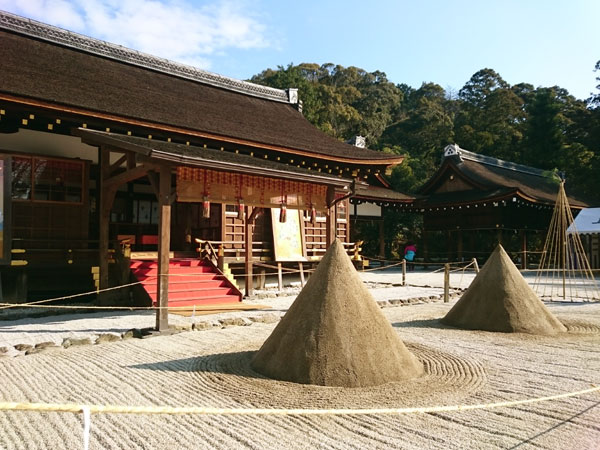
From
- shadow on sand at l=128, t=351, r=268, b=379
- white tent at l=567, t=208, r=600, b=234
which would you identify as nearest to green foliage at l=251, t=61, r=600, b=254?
white tent at l=567, t=208, r=600, b=234

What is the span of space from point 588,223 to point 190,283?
770 inches

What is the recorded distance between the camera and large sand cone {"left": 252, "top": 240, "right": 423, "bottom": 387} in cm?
445

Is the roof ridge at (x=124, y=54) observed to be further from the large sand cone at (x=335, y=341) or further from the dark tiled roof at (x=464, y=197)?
the large sand cone at (x=335, y=341)

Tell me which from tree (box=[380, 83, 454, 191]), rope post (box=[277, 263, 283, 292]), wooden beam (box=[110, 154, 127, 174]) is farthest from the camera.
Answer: tree (box=[380, 83, 454, 191])

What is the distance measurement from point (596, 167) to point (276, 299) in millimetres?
29063

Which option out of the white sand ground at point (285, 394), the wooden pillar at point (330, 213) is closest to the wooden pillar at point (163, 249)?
the white sand ground at point (285, 394)

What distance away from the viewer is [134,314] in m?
8.93

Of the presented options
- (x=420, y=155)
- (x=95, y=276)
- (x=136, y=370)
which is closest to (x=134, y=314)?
(x=95, y=276)

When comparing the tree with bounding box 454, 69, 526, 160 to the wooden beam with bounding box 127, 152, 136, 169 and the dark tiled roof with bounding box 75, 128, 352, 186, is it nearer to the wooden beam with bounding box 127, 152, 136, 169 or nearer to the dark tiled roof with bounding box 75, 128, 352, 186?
the dark tiled roof with bounding box 75, 128, 352, 186

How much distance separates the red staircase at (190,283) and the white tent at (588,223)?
1695cm

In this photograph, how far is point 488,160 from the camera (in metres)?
28.1

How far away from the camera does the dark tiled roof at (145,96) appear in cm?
927

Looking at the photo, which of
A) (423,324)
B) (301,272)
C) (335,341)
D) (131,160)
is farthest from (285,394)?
(301,272)

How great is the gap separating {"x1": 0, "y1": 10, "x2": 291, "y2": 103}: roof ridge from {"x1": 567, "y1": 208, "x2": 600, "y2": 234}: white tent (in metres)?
14.6
